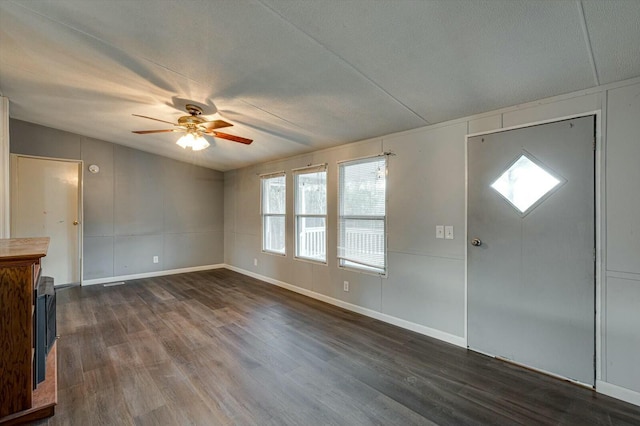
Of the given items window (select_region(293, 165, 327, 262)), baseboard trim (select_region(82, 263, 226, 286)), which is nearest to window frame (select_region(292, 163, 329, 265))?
window (select_region(293, 165, 327, 262))

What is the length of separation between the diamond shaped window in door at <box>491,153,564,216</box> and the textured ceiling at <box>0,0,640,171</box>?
Answer: 0.55 m

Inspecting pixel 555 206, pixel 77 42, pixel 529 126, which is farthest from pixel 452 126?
pixel 77 42

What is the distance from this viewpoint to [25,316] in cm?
176

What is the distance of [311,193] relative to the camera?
4.46m

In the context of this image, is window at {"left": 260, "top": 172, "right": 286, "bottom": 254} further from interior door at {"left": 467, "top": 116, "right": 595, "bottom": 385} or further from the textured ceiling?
interior door at {"left": 467, "top": 116, "right": 595, "bottom": 385}

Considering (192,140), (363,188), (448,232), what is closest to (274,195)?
(363,188)

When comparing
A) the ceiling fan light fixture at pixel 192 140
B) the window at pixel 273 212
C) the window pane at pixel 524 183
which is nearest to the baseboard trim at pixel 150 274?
the window at pixel 273 212

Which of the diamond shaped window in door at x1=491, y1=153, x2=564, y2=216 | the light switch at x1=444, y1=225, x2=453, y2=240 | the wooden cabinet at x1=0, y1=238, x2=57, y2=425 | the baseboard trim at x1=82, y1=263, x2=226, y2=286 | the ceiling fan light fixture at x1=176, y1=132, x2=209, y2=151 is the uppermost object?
the ceiling fan light fixture at x1=176, y1=132, x2=209, y2=151

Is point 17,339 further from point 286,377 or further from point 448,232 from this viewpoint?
point 448,232

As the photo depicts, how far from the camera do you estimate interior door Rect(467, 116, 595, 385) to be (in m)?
2.16

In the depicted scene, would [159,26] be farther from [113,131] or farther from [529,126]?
[113,131]

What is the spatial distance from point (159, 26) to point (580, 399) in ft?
12.6

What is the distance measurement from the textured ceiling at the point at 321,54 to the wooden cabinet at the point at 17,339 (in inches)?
62.9

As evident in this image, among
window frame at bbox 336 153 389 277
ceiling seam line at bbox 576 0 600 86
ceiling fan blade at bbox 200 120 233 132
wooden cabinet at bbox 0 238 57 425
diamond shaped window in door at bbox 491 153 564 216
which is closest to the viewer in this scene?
ceiling seam line at bbox 576 0 600 86
